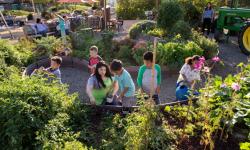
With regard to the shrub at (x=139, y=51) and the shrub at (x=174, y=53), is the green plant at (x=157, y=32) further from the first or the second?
the shrub at (x=174, y=53)

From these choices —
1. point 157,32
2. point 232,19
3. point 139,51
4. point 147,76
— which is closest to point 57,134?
point 147,76

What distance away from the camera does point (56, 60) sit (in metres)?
5.89

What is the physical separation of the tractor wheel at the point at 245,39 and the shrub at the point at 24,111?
7.76 metres

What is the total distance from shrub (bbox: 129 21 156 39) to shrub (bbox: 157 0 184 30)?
0.77m

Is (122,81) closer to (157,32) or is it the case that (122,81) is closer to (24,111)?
(24,111)

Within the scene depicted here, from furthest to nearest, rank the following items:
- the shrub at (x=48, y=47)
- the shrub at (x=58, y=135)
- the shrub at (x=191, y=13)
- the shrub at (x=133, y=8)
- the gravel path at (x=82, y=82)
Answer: the shrub at (x=133, y=8) < the shrub at (x=191, y=13) < the shrub at (x=48, y=47) < the gravel path at (x=82, y=82) < the shrub at (x=58, y=135)

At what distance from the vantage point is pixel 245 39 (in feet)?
33.0

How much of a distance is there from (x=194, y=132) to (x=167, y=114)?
572mm

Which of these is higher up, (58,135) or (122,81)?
(122,81)

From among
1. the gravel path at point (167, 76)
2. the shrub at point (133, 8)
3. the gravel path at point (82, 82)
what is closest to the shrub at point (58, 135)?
the gravel path at point (167, 76)

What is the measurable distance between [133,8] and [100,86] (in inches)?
573

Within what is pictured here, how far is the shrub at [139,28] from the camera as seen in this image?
11.3 metres

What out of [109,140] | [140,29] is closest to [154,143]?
[109,140]

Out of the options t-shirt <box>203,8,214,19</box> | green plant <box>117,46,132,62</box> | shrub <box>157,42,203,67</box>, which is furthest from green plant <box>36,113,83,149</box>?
t-shirt <box>203,8,214,19</box>
